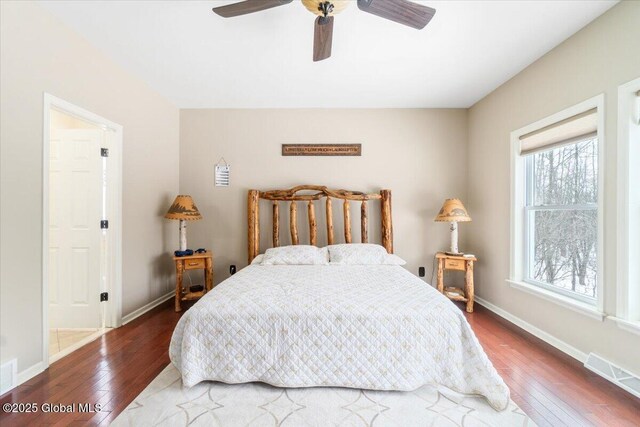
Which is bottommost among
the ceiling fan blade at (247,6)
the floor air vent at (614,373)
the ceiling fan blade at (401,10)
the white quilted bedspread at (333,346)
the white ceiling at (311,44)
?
the floor air vent at (614,373)

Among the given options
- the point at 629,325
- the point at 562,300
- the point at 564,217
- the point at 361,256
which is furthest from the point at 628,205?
Answer: the point at 361,256

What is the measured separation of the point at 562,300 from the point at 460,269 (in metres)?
1.00

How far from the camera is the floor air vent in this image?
5.59ft

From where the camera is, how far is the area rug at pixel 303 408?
4.77 feet

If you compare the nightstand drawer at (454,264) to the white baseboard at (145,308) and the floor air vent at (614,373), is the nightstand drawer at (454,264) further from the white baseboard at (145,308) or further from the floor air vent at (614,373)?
the white baseboard at (145,308)

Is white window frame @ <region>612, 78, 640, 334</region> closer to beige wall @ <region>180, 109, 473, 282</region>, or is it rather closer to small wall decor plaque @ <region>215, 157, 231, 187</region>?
beige wall @ <region>180, 109, 473, 282</region>

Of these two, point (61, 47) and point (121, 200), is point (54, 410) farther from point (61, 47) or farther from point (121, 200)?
point (61, 47)

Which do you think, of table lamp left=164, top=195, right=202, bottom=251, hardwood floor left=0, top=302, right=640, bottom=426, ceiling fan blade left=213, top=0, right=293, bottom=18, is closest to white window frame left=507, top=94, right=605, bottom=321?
hardwood floor left=0, top=302, right=640, bottom=426

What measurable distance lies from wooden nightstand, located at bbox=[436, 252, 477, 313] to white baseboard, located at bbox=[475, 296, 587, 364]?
285 mm

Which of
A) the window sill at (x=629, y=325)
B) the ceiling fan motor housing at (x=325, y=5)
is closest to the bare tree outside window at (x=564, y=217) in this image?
the window sill at (x=629, y=325)

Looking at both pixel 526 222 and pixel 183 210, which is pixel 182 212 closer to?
pixel 183 210

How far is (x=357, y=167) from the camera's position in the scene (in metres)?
3.67

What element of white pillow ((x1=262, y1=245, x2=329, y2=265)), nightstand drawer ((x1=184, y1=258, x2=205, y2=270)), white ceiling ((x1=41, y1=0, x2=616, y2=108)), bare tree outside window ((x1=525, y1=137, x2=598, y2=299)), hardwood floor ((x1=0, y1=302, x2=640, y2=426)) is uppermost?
white ceiling ((x1=41, y1=0, x2=616, y2=108))

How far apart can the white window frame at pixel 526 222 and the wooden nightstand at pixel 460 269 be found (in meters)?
0.38
